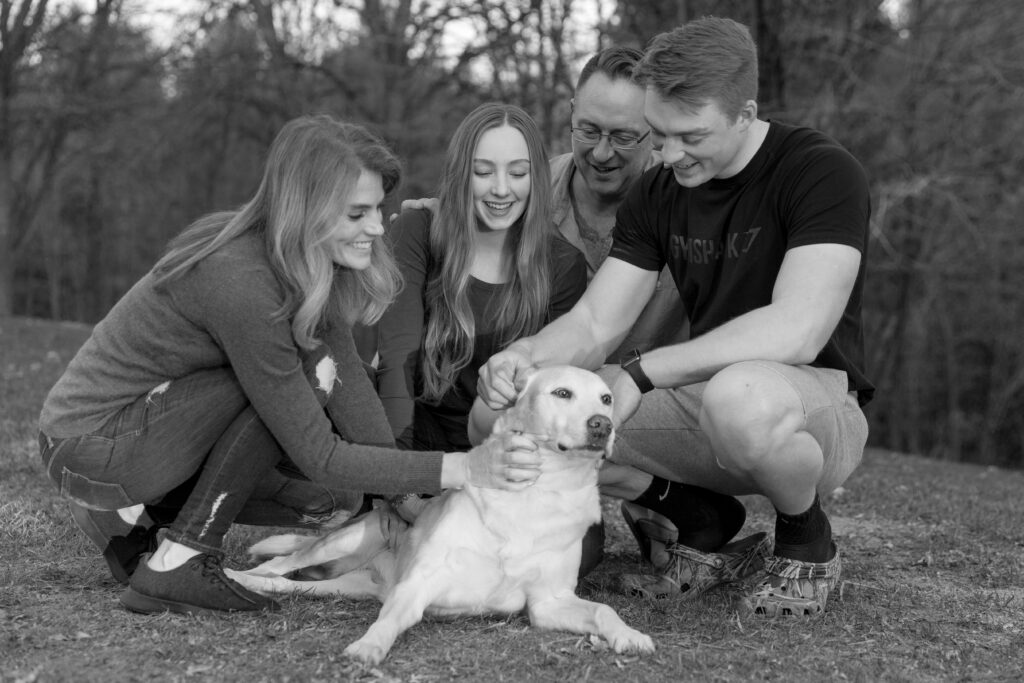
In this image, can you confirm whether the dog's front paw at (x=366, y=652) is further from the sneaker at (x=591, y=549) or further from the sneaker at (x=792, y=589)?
the sneaker at (x=792, y=589)

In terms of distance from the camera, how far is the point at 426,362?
174 inches

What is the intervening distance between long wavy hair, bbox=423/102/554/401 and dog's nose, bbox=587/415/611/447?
103 centimetres

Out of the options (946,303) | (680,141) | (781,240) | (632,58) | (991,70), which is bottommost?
(946,303)

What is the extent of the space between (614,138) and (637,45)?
Result: 8047 mm

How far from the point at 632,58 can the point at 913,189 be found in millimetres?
8957

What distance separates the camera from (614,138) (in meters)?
4.77

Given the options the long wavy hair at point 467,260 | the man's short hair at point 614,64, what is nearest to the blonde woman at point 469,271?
the long wavy hair at point 467,260

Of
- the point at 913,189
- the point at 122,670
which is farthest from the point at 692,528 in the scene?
the point at 913,189

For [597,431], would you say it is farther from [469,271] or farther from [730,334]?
[469,271]

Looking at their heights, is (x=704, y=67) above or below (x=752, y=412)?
above

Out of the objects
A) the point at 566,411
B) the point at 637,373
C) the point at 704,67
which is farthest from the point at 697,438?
the point at 704,67

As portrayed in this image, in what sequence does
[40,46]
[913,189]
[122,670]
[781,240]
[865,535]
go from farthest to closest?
[40,46] < [913,189] < [865,535] < [781,240] < [122,670]

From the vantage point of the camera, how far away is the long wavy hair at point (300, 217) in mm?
3283

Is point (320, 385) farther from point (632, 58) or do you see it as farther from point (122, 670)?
point (632, 58)
